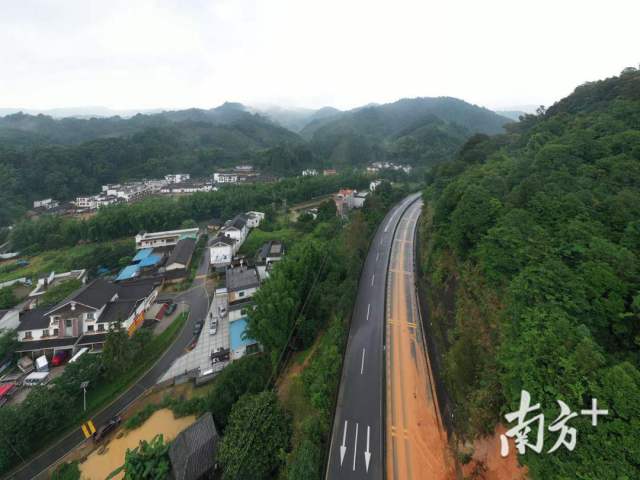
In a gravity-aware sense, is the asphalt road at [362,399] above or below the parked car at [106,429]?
above

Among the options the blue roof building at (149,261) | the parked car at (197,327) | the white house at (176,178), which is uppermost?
the white house at (176,178)

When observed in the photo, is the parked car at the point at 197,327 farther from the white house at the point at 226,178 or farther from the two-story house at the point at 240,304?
the white house at the point at 226,178

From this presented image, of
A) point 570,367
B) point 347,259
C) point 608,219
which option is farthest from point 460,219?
point 570,367

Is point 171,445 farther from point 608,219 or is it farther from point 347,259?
point 608,219

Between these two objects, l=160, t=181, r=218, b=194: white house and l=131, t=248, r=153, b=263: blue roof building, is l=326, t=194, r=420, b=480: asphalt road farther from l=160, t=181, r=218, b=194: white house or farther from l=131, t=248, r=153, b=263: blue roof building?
l=160, t=181, r=218, b=194: white house

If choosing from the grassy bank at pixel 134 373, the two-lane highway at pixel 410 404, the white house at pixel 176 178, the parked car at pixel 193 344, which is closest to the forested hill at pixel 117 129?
the white house at pixel 176 178
